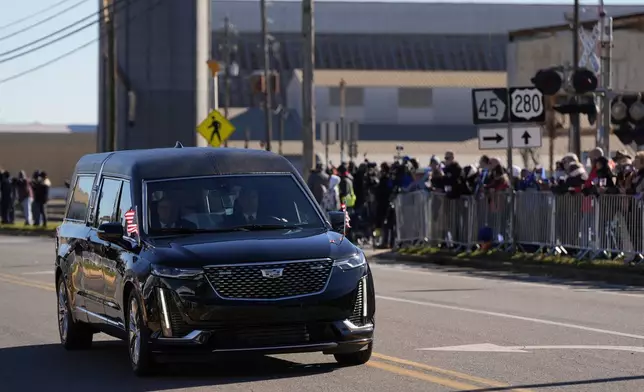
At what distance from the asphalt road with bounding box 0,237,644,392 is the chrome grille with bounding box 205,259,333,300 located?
25.5 inches

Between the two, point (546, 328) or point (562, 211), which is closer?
point (546, 328)

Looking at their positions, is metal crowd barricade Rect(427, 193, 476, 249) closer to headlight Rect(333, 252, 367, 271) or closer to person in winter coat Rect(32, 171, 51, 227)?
headlight Rect(333, 252, 367, 271)

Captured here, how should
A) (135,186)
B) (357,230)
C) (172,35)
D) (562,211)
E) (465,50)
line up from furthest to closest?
(465,50)
(172,35)
(357,230)
(562,211)
(135,186)

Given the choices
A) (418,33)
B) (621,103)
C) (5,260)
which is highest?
(418,33)

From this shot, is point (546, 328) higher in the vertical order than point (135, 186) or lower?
lower

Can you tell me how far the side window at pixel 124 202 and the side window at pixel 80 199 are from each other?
1238 millimetres

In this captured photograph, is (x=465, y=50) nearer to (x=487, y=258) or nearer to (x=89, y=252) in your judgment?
(x=487, y=258)

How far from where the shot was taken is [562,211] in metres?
25.0

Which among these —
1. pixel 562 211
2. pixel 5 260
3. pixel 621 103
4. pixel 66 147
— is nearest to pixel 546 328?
pixel 562 211

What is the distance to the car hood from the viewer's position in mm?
10953

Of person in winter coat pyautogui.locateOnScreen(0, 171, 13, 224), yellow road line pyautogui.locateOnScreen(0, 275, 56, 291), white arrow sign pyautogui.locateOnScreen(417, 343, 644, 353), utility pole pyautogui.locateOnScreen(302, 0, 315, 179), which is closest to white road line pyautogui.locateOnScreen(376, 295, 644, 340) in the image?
white arrow sign pyautogui.locateOnScreen(417, 343, 644, 353)

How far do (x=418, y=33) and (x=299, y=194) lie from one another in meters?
88.1

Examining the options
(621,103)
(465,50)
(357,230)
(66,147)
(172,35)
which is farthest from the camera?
(465,50)

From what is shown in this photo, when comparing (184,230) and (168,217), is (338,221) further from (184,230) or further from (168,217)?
(168,217)
